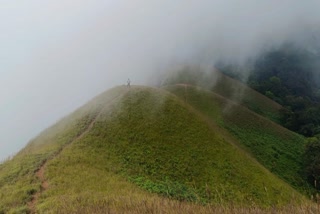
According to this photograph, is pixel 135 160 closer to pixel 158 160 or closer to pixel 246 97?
pixel 158 160

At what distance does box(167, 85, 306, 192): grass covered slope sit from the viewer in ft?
152

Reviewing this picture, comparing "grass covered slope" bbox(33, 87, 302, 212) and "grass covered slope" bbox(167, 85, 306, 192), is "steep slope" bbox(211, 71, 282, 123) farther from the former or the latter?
"grass covered slope" bbox(33, 87, 302, 212)

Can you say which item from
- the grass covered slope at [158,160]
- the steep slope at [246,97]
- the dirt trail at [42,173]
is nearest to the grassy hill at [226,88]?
the steep slope at [246,97]

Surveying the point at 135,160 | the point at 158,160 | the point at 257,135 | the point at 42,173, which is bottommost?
the point at 257,135

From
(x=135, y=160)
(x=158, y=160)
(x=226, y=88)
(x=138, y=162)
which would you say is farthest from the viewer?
(x=226, y=88)

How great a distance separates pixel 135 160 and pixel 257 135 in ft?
96.9

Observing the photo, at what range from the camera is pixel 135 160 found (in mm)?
28969

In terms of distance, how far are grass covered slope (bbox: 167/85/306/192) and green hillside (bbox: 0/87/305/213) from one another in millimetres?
12599

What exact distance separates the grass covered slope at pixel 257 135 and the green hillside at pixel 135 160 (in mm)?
12599

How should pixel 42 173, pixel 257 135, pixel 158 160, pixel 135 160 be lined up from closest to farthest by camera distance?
pixel 42 173 < pixel 135 160 < pixel 158 160 < pixel 257 135

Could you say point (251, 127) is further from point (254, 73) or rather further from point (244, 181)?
point (254, 73)

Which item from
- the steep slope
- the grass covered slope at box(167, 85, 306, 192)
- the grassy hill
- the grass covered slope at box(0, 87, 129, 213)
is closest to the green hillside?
the grass covered slope at box(0, 87, 129, 213)

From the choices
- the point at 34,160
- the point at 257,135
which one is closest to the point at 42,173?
the point at 34,160

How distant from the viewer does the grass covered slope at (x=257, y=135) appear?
46.4 metres
